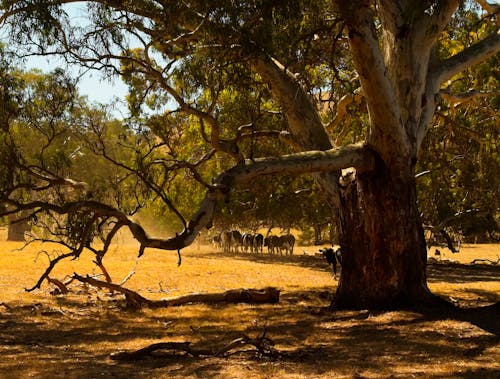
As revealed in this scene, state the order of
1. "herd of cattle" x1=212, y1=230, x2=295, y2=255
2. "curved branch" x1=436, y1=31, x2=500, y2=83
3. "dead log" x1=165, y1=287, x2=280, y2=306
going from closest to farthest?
"curved branch" x1=436, y1=31, x2=500, y2=83 → "dead log" x1=165, y1=287, x2=280, y2=306 → "herd of cattle" x1=212, y1=230, x2=295, y2=255

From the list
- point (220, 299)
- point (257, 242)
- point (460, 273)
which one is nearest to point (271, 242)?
point (257, 242)

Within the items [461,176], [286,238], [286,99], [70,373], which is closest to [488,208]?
[461,176]

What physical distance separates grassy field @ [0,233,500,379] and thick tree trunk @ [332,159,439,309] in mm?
473

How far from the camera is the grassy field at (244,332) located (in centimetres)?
759

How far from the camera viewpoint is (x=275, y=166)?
10461mm

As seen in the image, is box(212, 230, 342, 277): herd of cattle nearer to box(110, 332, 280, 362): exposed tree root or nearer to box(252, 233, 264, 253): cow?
box(252, 233, 264, 253): cow

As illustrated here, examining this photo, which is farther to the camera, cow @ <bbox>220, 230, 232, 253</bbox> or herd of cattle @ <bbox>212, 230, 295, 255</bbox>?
cow @ <bbox>220, 230, 232, 253</bbox>

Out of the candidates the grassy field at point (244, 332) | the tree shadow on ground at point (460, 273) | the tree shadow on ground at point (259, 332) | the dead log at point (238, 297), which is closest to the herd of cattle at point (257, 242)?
the tree shadow on ground at point (460, 273)

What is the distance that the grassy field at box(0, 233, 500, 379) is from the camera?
7.59m

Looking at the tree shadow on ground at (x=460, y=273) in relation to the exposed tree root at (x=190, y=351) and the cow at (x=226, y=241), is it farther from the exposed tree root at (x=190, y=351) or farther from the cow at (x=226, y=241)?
the cow at (x=226, y=241)

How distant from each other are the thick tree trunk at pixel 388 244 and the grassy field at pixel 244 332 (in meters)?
0.47

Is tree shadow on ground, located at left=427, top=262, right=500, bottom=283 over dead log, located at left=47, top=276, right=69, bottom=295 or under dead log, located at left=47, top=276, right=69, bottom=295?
over

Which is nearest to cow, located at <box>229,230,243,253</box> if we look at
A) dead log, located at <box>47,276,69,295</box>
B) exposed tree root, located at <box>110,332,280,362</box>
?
dead log, located at <box>47,276,69,295</box>

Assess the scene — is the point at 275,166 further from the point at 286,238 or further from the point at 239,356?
the point at 286,238
